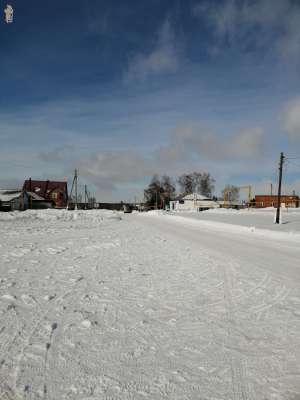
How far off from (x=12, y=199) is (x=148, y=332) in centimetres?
5888

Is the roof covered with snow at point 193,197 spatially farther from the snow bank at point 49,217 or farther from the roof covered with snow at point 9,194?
the snow bank at point 49,217

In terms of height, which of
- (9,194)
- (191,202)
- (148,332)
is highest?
(9,194)

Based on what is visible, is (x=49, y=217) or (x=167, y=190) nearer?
(x=49, y=217)

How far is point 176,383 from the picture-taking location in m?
2.65

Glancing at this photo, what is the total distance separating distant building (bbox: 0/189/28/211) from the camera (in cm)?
5525

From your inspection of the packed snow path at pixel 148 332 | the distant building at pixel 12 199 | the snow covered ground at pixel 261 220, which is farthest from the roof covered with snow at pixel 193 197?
the packed snow path at pixel 148 332

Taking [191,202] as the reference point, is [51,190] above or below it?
above

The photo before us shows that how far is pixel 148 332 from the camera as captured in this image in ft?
12.0

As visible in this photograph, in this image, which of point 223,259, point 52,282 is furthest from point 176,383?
point 223,259

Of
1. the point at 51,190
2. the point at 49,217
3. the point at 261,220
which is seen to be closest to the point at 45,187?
the point at 51,190

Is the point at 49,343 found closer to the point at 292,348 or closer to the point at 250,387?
the point at 250,387

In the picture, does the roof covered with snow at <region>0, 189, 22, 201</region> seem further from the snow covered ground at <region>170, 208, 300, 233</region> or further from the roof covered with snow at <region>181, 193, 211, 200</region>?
the roof covered with snow at <region>181, 193, 211, 200</region>

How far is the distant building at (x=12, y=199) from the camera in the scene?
55247 millimetres

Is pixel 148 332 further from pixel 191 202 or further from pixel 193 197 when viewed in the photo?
pixel 193 197
